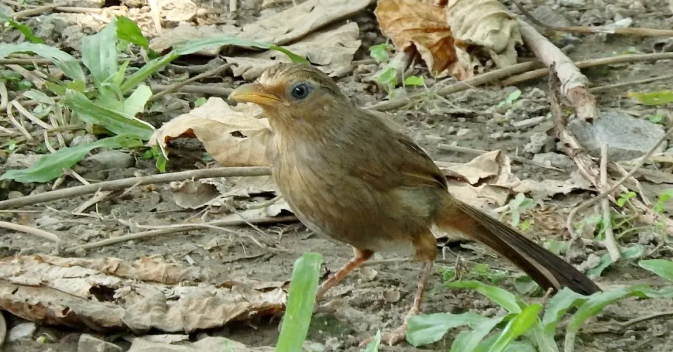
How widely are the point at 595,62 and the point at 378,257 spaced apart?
238 cm

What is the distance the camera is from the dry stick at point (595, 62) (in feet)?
19.2

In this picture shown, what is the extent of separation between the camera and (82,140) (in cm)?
486

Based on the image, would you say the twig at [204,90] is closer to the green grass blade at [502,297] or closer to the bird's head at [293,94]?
the bird's head at [293,94]

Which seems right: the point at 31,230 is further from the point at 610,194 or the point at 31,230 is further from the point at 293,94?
the point at 610,194

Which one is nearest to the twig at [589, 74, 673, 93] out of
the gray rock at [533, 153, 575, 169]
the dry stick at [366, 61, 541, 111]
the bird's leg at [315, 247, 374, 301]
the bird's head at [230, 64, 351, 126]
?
the dry stick at [366, 61, 541, 111]

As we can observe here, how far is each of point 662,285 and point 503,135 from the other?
5.43ft

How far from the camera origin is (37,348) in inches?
125

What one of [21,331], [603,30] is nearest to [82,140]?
[21,331]

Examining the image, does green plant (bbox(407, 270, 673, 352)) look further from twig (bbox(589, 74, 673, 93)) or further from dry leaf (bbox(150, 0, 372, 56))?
dry leaf (bbox(150, 0, 372, 56))

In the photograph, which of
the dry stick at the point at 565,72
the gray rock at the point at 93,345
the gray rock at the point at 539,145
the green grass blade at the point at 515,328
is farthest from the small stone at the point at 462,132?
the gray rock at the point at 93,345

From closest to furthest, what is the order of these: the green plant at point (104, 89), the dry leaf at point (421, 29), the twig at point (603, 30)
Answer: the green plant at point (104, 89), the dry leaf at point (421, 29), the twig at point (603, 30)

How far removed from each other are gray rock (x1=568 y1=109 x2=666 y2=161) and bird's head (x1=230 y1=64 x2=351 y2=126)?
1955mm

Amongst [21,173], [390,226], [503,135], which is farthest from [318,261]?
[503,135]

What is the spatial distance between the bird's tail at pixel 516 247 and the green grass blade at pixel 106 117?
5.47 ft
